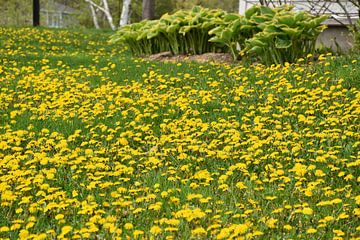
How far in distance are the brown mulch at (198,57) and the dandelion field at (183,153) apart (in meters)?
A: 0.95

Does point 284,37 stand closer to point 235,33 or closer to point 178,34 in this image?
point 235,33

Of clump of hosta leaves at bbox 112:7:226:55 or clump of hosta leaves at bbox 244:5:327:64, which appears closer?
clump of hosta leaves at bbox 244:5:327:64

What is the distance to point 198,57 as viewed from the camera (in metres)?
10.4

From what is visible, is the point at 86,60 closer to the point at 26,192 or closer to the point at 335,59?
the point at 335,59

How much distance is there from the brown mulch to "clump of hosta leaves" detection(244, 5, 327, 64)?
87cm

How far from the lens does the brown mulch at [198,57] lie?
10.1 m

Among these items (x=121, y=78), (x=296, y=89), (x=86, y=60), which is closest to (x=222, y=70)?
(x=121, y=78)

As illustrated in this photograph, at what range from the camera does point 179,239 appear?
10.9ft

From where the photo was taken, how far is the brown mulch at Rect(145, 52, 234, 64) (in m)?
10.1

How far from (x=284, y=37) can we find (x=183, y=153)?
4575 millimetres

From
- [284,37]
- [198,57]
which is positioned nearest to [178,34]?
[198,57]

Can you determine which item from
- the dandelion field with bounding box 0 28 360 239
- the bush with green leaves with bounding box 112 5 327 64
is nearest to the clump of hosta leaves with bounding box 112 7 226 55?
the bush with green leaves with bounding box 112 5 327 64

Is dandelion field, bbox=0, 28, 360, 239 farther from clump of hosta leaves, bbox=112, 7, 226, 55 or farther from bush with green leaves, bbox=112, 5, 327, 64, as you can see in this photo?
clump of hosta leaves, bbox=112, 7, 226, 55

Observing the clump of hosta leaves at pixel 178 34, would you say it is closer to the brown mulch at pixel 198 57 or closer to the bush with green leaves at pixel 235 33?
the bush with green leaves at pixel 235 33
